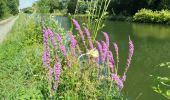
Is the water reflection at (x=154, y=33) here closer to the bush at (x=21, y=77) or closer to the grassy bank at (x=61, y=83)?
the bush at (x=21, y=77)

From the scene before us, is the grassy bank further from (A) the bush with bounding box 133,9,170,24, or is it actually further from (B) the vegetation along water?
(A) the bush with bounding box 133,9,170,24

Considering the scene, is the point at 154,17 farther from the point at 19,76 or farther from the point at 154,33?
the point at 19,76

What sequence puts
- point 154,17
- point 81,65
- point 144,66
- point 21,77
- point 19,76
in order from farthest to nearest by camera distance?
point 154,17, point 144,66, point 19,76, point 21,77, point 81,65

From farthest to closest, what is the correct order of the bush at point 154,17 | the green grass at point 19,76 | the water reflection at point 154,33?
1. the bush at point 154,17
2. the water reflection at point 154,33
3. the green grass at point 19,76

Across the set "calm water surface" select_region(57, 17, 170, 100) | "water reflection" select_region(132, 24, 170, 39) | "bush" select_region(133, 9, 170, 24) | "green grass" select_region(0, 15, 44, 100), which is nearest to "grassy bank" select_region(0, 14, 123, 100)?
"green grass" select_region(0, 15, 44, 100)

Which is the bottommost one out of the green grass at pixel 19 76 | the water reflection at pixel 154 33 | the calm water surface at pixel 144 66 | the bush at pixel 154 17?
Result: the bush at pixel 154 17

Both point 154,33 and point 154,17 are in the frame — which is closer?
point 154,33

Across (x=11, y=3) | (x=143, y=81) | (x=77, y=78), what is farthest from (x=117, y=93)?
(x=11, y=3)

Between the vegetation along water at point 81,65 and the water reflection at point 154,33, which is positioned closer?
the vegetation along water at point 81,65

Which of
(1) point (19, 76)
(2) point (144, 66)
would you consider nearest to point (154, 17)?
(2) point (144, 66)

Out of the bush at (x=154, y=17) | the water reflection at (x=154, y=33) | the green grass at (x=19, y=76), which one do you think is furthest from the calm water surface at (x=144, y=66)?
the bush at (x=154, y=17)

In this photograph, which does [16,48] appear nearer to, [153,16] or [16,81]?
[16,81]

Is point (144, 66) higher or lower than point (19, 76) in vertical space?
lower

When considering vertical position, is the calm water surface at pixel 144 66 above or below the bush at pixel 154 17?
above
